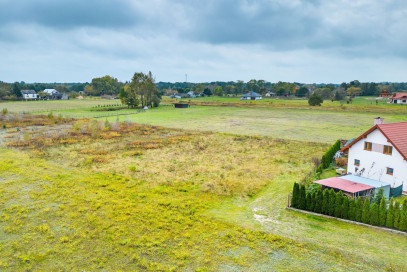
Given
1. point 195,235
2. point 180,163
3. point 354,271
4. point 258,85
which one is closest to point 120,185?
point 180,163

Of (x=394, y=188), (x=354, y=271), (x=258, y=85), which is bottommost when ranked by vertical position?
(x=354, y=271)

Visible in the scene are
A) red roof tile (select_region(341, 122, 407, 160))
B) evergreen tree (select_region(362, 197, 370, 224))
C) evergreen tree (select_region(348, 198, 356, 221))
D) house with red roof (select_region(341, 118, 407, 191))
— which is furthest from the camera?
house with red roof (select_region(341, 118, 407, 191))

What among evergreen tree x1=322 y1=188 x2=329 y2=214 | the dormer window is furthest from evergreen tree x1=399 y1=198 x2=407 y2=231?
the dormer window

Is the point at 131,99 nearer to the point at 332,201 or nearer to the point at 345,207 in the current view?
the point at 332,201

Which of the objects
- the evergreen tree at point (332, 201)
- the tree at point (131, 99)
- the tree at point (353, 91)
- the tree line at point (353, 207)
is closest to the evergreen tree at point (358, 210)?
the tree line at point (353, 207)

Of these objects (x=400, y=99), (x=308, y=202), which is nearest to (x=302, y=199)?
(x=308, y=202)

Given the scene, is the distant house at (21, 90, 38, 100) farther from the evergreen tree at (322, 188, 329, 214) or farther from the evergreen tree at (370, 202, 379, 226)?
the evergreen tree at (370, 202, 379, 226)

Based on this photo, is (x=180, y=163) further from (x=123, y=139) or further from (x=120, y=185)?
(x=123, y=139)
